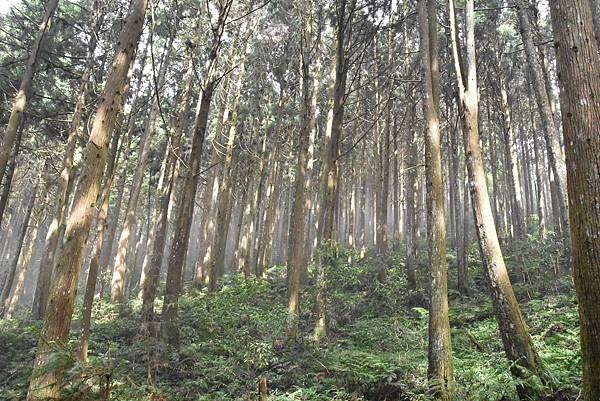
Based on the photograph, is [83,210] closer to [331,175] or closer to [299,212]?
[299,212]

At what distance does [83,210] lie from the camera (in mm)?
5805

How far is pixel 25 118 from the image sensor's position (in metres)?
15.3

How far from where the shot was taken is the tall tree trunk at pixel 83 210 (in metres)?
5.34

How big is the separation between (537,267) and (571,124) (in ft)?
37.3

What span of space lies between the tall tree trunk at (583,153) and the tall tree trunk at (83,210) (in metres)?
6.00

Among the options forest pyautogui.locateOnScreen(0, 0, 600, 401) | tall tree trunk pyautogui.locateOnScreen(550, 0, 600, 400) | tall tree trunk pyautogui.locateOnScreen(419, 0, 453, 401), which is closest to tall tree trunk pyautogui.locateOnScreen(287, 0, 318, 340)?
forest pyautogui.locateOnScreen(0, 0, 600, 401)

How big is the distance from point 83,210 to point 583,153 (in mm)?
6334

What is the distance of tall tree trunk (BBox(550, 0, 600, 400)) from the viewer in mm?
3365

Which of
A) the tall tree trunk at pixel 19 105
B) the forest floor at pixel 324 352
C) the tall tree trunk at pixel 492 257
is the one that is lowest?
the forest floor at pixel 324 352

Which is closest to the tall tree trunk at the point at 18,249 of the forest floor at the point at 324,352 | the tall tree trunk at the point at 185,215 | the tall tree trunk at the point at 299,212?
the forest floor at the point at 324,352

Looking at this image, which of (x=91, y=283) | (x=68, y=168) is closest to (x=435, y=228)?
(x=91, y=283)

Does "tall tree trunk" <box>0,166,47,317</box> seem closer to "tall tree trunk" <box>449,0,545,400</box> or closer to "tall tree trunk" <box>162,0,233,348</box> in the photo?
"tall tree trunk" <box>162,0,233,348</box>

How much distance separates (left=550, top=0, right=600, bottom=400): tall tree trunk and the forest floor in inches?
72.6

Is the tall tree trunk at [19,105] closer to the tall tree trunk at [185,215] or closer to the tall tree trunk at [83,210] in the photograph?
the tall tree trunk at [185,215]
